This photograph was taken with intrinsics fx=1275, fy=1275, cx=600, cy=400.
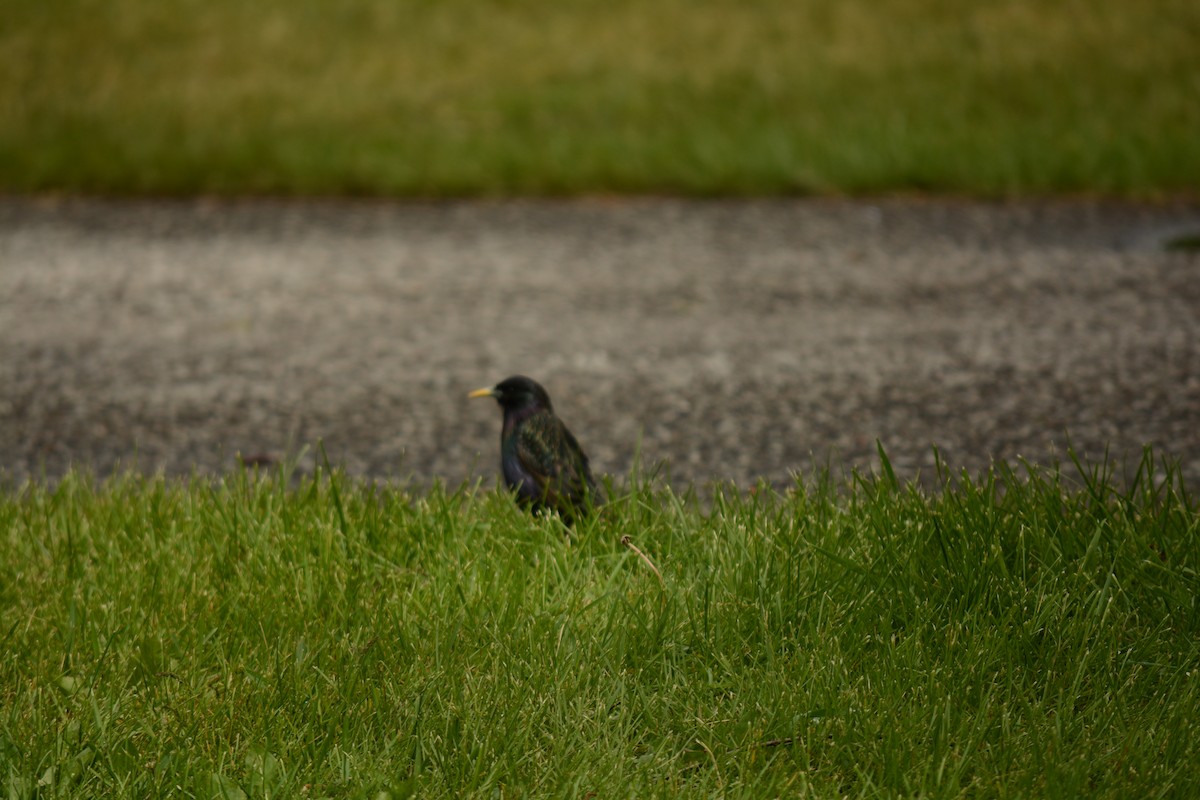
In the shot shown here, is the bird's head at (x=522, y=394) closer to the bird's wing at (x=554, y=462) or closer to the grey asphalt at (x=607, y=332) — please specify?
the bird's wing at (x=554, y=462)

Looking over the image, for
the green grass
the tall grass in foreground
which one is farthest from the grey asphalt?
the tall grass in foreground

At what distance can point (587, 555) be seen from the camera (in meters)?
3.31

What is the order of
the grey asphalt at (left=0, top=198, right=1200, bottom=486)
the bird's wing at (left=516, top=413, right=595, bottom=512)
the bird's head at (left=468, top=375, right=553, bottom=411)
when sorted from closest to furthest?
the bird's wing at (left=516, top=413, right=595, bottom=512)
the bird's head at (left=468, top=375, right=553, bottom=411)
the grey asphalt at (left=0, top=198, right=1200, bottom=486)

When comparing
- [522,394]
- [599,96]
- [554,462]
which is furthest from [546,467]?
[599,96]

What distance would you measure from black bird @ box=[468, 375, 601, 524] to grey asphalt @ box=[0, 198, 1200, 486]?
0.66 ft

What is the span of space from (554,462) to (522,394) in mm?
350

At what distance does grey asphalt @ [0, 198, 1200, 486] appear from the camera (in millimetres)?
4398

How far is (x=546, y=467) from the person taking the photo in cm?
351

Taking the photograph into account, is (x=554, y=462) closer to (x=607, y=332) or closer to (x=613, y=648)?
(x=613, y=648)

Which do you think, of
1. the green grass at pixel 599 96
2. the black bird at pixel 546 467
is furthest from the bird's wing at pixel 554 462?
the green grass at pixel 599 96

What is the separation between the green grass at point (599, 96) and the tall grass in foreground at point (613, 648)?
402 centimetres

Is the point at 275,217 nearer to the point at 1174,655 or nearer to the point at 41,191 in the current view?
the point at 41,191

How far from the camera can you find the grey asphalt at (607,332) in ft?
14.4

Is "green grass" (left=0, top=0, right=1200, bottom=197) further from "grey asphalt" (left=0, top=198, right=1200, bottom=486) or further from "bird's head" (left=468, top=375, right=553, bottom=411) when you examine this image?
"bird's head" (left=468, top=375, right=553, bottom=411)
